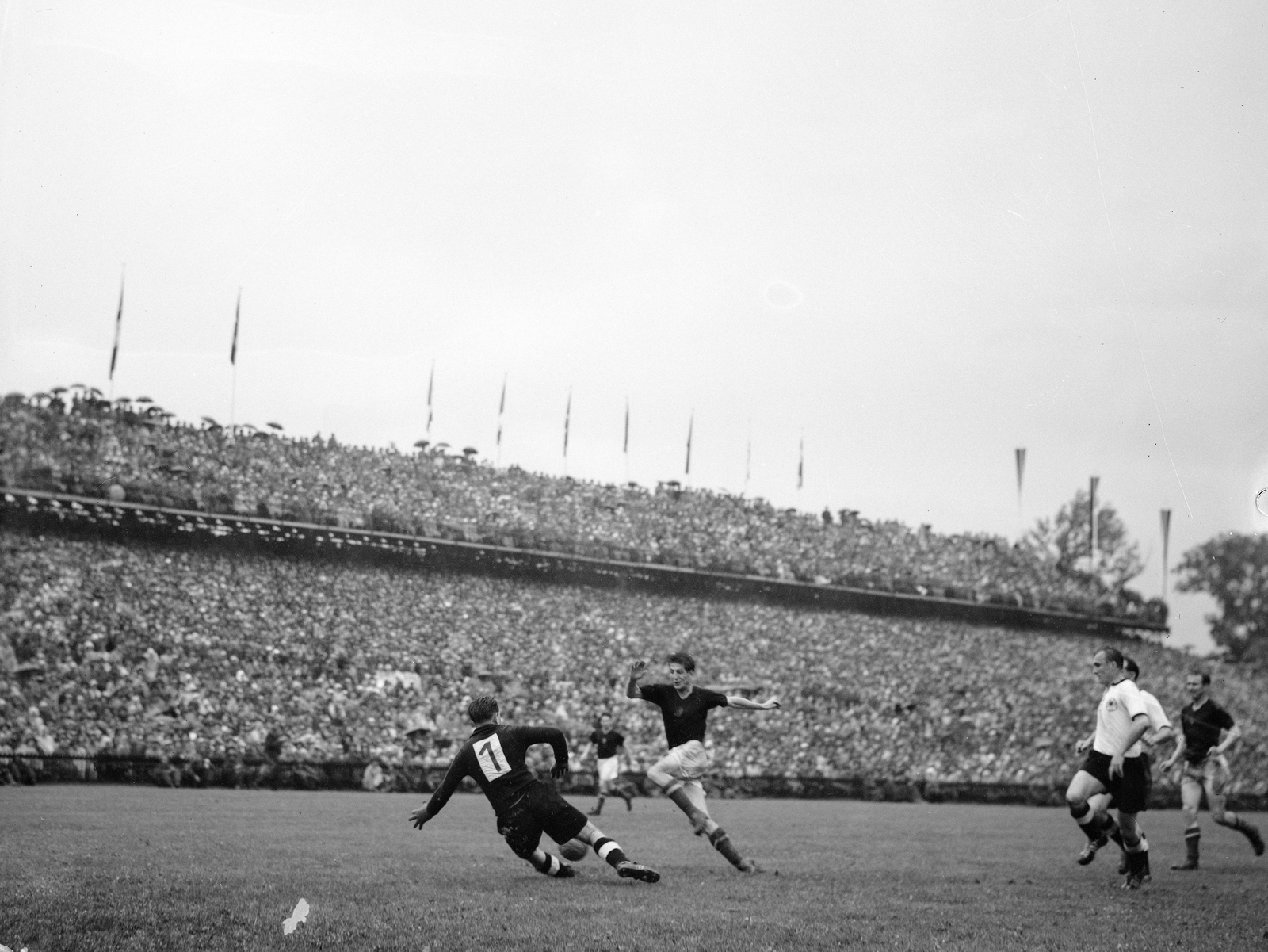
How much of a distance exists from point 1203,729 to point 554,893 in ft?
29.0

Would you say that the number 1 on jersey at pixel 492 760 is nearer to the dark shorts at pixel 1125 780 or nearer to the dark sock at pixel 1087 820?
the dark sock at pixel 1087 820

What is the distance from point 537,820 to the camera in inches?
385

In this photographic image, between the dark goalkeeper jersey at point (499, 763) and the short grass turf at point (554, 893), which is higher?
the dark goalkeeper jersey at point (499, 763)

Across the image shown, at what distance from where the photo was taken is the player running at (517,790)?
9766mm

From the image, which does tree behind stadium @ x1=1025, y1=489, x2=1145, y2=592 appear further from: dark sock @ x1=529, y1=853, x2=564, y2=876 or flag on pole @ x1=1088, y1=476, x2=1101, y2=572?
dark sock @ x1=529, y1=853, x2=564, y2=876

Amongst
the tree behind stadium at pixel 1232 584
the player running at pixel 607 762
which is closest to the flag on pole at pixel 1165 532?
the tree behind stadium at pixel 1232 584

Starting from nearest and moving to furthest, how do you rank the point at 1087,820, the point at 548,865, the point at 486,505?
the point at 548,865
the point at 1087,820
the point at 486,505

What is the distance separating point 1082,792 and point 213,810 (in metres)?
12.6

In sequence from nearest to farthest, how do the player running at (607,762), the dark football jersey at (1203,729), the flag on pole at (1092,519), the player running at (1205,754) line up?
the player running at (1205,754) < the dark football jersey at (1203,729) < the player running at (607,762) < the flag on pole at (1092,519)

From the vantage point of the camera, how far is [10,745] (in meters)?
24.6

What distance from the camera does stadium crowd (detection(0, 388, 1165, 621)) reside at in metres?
35.1

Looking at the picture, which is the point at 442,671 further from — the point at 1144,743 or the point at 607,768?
the point at 1144,743

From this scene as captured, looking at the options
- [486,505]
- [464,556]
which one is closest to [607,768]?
[464,556]

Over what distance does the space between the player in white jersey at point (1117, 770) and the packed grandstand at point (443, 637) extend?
1848 centimetres
